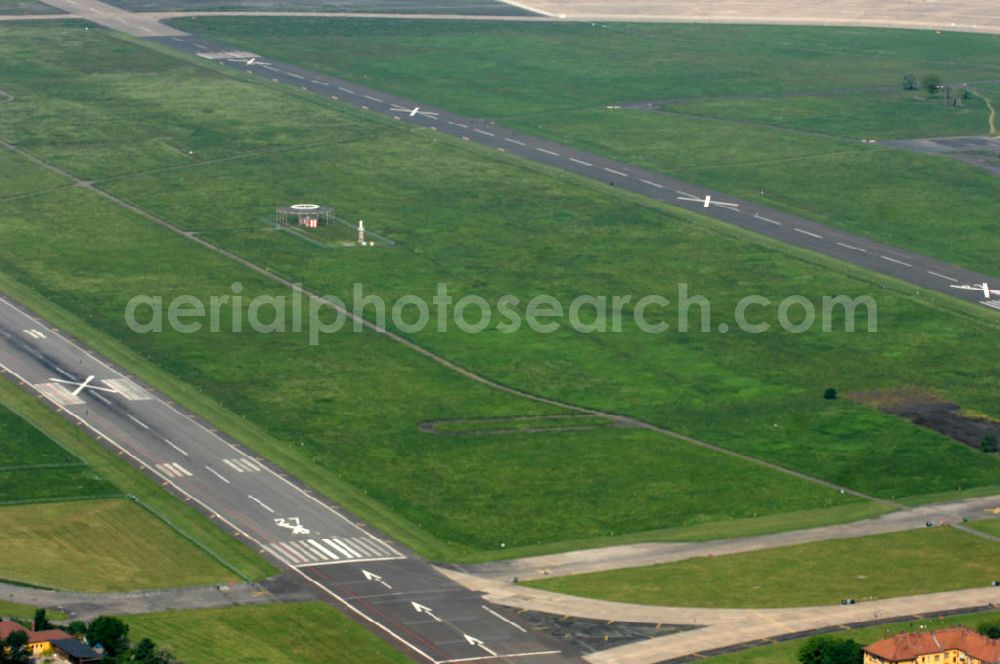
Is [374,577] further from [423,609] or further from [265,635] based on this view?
[265,635]

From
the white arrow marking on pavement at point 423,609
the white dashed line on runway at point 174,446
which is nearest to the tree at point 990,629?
the white arrow marking on pavement at point 423,609

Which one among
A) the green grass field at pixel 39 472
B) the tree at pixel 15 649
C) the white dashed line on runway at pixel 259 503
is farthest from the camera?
the green grass field at pixel 39 472

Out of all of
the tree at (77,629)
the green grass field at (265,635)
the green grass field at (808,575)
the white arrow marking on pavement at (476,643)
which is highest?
the tree at (77,629)

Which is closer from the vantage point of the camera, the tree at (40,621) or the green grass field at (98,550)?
the tree at (40,621)

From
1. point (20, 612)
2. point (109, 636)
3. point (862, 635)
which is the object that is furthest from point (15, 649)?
point (862, 635)

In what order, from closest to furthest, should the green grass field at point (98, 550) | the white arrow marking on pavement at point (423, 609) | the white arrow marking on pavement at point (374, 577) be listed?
the white arrow marking on pavement at point (423, 609) → the green grass field at point (98, 550) → the white arrow marking on pavement at point (374, 577)

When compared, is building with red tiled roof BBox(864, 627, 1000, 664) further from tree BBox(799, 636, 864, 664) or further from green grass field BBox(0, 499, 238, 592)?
green grass field BBox(0, 499, 238, 592)

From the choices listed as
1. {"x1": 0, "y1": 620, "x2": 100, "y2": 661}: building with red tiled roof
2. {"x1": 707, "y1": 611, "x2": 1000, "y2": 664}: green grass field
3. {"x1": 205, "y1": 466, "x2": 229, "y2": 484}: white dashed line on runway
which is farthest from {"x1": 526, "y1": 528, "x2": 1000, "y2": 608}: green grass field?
{"x1": 0, "y1": 620, "x2": 100, "y2": 661}: building with red tiled roof

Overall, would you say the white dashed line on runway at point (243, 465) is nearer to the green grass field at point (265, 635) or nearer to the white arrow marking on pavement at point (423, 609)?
the green grass field at point (265, 635)
